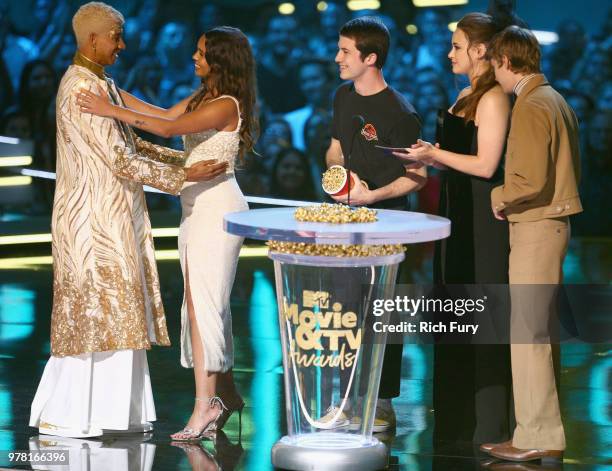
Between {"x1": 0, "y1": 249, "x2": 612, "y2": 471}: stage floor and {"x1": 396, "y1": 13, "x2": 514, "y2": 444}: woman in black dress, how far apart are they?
6.7 inches

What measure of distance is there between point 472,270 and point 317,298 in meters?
0.85

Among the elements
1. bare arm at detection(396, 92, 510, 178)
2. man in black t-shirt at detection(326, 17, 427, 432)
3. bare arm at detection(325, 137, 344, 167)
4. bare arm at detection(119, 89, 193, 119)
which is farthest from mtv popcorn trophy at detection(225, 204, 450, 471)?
bare arm at detection(119, 89, 193, 119)

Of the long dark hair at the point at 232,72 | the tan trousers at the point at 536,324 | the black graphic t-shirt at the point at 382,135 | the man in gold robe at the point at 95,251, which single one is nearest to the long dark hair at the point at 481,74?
the black graphic t-shirt at the point at 382,135

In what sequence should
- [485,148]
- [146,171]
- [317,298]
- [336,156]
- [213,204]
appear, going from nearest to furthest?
[317,298], [485,148], [146,171], [213,204], [336,156]

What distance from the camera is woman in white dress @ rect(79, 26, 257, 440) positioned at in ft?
15.1

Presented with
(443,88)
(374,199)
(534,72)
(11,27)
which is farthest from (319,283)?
(11,27)

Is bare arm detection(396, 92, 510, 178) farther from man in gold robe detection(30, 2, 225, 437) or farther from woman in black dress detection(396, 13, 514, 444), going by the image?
man in gold robe detection(30, 2, 225, 437)

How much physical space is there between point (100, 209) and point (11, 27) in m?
8.30

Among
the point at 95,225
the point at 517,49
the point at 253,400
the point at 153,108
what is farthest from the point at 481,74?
the point at 253,400

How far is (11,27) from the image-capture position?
40.3ft

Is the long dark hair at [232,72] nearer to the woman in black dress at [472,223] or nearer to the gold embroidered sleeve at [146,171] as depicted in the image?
the gold embroidered sleeve at [146,171]

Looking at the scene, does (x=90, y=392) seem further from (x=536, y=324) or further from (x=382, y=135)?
(x=536, y=324)

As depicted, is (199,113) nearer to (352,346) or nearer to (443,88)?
(352,346)

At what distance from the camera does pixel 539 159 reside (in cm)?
414
